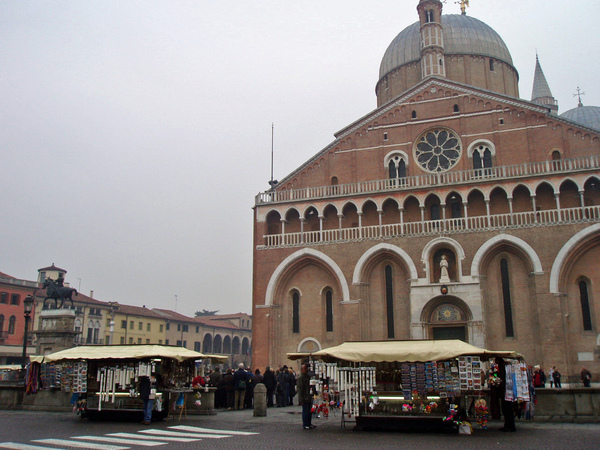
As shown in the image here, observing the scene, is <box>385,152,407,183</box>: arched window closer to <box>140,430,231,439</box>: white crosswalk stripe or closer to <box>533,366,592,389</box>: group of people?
<box>533,366,592,389</box>: group of people

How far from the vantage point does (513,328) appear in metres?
28.6

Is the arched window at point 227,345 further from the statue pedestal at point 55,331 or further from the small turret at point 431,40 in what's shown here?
the statue pedestal at point 55,331

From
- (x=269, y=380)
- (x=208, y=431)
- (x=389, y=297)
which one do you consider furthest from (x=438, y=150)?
(x=208, y=431)

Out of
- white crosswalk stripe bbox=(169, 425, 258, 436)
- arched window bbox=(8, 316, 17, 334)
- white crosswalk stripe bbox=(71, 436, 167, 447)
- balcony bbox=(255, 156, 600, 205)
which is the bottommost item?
white crosswalk stripe bbox=(169, 425, 258, 436)

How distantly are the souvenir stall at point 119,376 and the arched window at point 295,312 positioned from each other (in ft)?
52.0

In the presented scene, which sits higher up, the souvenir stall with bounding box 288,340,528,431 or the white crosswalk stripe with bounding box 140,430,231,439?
the souvenir stall with bounding box 288,340,528,431

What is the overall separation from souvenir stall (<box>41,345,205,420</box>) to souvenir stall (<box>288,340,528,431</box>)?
4405mm

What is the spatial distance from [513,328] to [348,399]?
16887 millimetres

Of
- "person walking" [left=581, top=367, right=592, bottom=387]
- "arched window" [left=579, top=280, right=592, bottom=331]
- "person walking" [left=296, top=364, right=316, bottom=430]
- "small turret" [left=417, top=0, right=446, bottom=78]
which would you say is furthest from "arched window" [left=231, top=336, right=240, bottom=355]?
"person walking" [left=296, top=364, right=316, bottom=430]

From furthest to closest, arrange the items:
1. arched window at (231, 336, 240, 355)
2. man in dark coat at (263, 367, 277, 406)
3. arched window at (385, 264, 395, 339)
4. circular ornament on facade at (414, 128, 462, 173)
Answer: arched window at (231, 336, 240, 355) → circular ornament on facade at (414, 128, 462, 173) → arched window at (385, 264, 395, 339) → man in dark coat at (263, 367, 277, 406)

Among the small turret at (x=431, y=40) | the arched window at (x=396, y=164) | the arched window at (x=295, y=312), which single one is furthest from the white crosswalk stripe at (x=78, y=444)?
the small turret at (x=431, y=40)

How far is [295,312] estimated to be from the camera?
3297cm

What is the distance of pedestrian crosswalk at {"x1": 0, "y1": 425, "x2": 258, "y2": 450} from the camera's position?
1104 cm

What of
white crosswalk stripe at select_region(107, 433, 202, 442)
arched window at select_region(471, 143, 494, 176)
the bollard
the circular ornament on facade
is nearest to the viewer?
white crosswalk stripe at select_region(107, 433, 202, 442)
